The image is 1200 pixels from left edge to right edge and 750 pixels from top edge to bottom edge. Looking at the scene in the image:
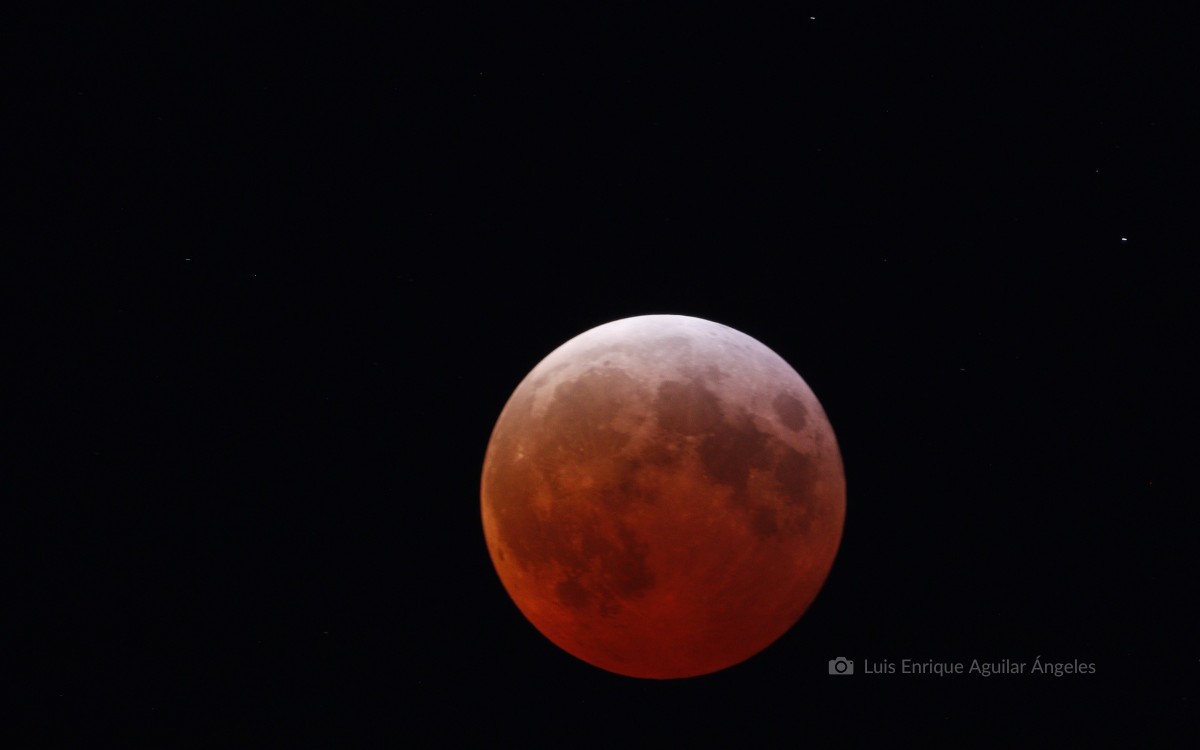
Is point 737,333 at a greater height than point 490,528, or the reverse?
point 737,333

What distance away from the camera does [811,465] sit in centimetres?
446

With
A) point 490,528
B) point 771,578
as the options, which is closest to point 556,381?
point 490,528

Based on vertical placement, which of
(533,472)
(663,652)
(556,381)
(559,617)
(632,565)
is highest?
(556,381)

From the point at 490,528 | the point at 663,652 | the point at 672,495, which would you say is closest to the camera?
the point at 672,495

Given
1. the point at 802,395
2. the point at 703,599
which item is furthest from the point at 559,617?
the point at 802,395

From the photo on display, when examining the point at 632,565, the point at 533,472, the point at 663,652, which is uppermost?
the point at 533,472

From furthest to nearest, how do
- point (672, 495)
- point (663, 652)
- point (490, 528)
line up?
point (490, 528) < point (663, 652) < point (672, 495)

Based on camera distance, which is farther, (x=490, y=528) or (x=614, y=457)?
(x=490, y=528)

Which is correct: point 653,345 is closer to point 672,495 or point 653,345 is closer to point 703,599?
point 672,495

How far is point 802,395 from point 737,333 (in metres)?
0.65

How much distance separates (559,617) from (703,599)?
3.21 ft

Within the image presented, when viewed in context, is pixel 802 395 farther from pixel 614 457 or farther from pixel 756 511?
pixel 614 457

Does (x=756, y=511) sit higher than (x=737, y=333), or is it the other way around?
(x=737, y=333)

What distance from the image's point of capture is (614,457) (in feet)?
13.5
